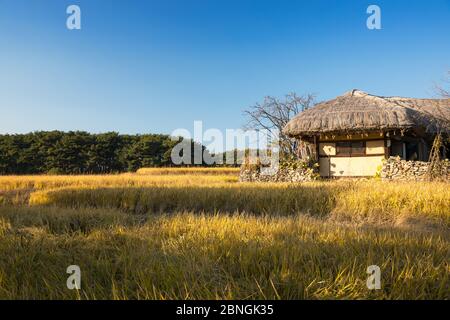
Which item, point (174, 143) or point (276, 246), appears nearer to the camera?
point (276, 246)

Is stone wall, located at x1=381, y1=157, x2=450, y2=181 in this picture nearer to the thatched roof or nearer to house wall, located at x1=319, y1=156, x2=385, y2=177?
house wall, located at x1=319, y1=156, x2=385, y2=177

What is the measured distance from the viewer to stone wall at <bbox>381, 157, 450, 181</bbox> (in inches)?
449

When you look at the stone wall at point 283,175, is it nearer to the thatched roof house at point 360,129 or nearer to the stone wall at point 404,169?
the thatched roof house at point 360,129

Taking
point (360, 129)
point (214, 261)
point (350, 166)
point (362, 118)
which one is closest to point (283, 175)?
point (350, 166)

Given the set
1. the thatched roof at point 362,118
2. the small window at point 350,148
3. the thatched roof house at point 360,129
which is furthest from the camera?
the small window at point 350,148

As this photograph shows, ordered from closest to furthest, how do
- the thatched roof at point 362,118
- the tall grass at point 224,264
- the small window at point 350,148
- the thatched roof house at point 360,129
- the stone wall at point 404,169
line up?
1. the tall grass at point 224,264
2. the stone wall at point 404,169
3. the thatched roof at point 362,118
4. the thatched roof house at point 360,129
5. the small window at point 350,148

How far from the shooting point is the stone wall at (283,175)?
13.6 meters

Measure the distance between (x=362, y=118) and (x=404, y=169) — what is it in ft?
8.25

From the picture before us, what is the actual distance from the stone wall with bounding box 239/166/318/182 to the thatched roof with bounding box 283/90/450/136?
5.31 feet

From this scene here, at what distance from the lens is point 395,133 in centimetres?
1314

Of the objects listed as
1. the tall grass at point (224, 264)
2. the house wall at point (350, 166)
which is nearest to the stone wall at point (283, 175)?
the house wall at point (350, 166)
